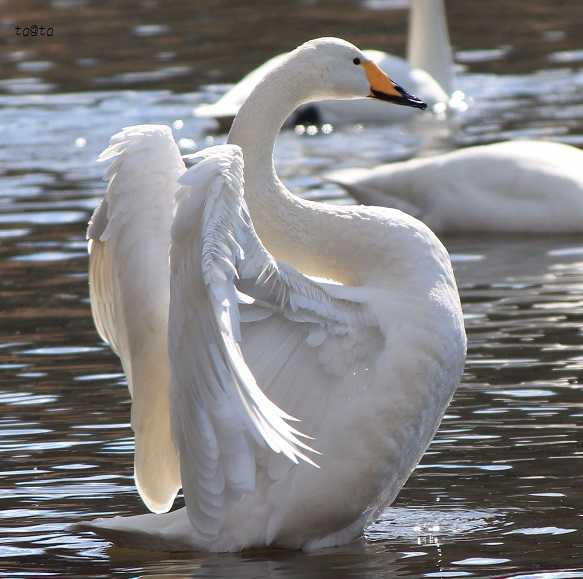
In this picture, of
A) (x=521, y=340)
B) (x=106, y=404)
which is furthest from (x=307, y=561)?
(x=521, y=340)

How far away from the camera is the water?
638 centimetres

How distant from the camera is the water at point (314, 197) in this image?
6.38m

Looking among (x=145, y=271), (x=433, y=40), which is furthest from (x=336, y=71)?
(x=433, y=40)

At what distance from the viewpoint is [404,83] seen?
1652cm

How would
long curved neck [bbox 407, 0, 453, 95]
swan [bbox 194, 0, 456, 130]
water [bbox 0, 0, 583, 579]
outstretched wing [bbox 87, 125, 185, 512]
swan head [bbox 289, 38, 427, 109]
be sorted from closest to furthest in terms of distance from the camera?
water [bbox 0, 0, 583, 579]
outstretched wing [bbox 87, 125, 185, 512]
swan head [bbox 289, 38, 427, 109]
swan [bbox 194, 0, 456, 130]
long curved neck [bbox 407, 0, 453, 95]

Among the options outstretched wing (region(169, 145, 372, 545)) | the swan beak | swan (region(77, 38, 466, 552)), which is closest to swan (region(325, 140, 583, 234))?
the swan beak

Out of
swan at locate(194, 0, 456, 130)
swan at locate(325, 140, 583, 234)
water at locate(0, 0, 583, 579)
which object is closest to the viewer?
water at locate(0, 0, 583, 579)

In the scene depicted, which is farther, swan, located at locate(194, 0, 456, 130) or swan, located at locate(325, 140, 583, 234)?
swan, located at locate(194, 0, 456, 130)

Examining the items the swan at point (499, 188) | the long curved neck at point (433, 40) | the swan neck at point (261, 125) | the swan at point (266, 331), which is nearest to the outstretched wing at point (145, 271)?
the swan at point (266, 331)

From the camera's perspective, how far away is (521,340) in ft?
30.1

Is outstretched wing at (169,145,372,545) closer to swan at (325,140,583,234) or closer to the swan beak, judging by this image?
the swan beak

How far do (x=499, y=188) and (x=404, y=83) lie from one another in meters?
4.49

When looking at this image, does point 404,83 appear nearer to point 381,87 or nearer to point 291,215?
point 381,87

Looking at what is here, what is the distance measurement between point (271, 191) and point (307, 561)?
1.36 metres
